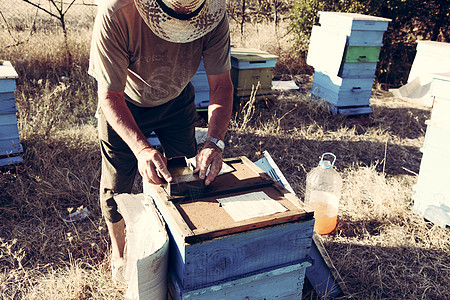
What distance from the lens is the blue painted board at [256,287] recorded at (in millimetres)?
1628

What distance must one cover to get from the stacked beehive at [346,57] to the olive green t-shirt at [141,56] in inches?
129

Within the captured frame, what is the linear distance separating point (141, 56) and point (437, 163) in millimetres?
2483

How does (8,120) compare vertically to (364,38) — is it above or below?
below

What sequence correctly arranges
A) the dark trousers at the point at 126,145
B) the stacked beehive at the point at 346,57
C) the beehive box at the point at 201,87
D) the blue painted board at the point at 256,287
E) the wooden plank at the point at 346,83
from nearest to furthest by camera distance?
the blue painted board at the point at 256,287
the dark trousers at the point at 126,145
the beehive box at the point at 201,87
the stacked beehive at the point at 346,57
the wooden plank at the point at 346,83

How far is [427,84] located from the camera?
640cm

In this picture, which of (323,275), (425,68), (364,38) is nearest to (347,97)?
(364,38)

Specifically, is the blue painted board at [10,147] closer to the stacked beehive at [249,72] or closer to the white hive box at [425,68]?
the stacked beehive at [249,72]

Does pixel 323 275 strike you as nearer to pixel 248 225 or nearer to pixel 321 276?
pixel 321 276

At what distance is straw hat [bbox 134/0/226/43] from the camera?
1.66 metres

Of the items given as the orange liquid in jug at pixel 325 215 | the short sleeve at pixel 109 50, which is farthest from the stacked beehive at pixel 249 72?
the short sleeve at pixel 109 50

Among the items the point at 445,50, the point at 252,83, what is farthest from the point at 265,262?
the point at 445,50

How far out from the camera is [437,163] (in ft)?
10.4

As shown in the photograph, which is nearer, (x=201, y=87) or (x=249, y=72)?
(x=201, y=87)

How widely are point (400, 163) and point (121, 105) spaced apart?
141 inches
